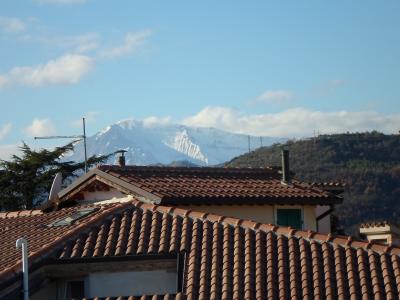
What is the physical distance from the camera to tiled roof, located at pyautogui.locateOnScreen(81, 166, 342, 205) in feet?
65.4

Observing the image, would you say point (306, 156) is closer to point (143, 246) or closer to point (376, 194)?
point (376, 194)

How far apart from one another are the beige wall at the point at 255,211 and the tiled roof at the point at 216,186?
295 millimetres

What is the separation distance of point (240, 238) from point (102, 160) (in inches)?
1177

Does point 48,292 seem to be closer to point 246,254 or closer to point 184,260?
point 184,260

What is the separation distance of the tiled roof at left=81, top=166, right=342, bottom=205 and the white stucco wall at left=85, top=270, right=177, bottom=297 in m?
3.53

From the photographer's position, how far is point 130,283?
15297mm

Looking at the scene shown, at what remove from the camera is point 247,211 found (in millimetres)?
21156

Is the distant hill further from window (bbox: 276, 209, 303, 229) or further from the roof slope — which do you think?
the roof slope

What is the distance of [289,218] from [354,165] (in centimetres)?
4927

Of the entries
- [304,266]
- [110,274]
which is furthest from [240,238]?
[110,274]

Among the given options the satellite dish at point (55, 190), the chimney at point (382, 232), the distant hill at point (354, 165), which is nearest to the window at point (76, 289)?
the satellite dish at point (55, 190)

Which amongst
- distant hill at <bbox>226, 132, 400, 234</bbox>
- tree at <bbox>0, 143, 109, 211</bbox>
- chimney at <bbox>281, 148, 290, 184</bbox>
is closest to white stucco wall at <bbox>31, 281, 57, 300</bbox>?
chimney at <bbox>281, 148, 290, 184</bbox>

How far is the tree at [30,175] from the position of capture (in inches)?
1670

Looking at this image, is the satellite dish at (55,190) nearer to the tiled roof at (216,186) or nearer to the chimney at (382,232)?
the tiled roof at (216,186)
